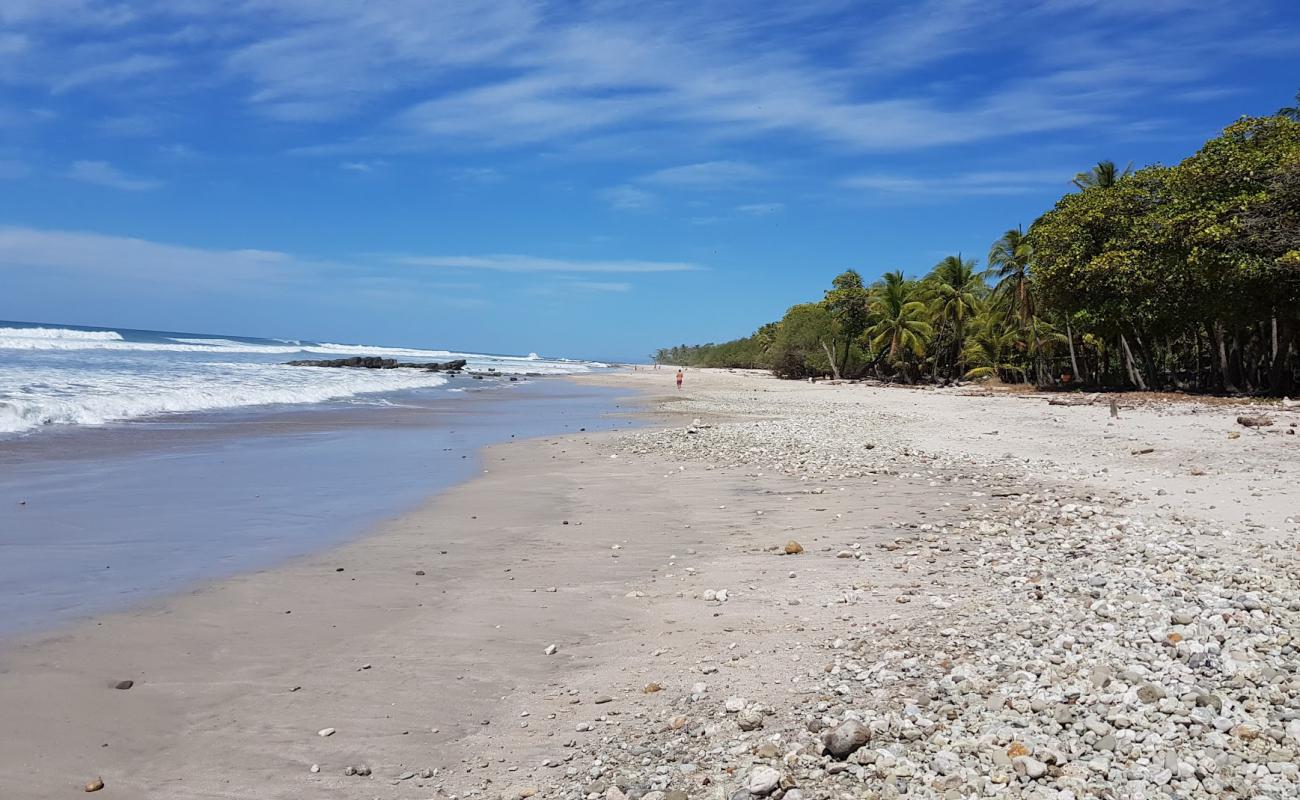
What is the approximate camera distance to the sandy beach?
11.4ft

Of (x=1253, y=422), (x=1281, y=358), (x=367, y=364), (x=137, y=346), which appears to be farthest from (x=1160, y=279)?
(x=137, y=346)

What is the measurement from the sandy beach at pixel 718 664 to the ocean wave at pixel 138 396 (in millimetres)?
13379

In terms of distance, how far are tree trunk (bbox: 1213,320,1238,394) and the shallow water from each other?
2479 cm

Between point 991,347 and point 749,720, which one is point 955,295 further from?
point 749,720

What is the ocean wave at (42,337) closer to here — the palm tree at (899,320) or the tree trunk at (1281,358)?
the palm tree at (899,320)

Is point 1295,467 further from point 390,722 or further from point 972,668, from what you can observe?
point 390,722

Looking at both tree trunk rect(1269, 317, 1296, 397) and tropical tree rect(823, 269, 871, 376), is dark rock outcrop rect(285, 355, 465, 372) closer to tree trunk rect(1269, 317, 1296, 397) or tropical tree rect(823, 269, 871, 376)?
tropical tree rect(823, 269, 871, 376)

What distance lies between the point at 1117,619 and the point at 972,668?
121 cm

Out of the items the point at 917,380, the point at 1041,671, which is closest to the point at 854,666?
the point at 1041,671

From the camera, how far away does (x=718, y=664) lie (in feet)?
15.7

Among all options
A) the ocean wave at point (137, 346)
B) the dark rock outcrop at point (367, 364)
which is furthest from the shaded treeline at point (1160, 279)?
the ocean wave at point (137, 346)

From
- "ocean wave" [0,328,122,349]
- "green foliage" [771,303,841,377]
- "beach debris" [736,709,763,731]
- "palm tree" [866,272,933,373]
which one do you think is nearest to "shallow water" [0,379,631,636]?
"beach debris" [736,709,763,731]

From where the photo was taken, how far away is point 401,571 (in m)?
7.18

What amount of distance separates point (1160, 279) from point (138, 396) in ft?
107
